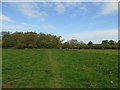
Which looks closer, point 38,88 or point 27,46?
point 38,88

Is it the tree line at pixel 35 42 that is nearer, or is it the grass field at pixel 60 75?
the grass field at pixel 60 75

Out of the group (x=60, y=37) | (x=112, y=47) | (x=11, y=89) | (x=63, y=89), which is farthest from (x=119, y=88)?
(x=60, y=37)

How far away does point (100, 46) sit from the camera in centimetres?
8825

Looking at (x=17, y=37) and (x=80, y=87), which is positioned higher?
(x=17, y=37)

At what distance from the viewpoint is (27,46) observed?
91.2m

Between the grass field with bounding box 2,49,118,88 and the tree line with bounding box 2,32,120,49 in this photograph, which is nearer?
the grass field with bounding box 2,49,118,88

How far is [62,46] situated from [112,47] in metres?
26.7

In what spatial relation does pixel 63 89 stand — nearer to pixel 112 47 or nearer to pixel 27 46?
pixel 112 47

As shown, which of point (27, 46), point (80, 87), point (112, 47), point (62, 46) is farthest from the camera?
point (62, 46)

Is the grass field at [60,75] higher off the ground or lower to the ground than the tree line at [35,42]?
lower

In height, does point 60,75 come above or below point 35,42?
below

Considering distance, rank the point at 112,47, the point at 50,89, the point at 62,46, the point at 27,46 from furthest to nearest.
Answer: the point at 62,46, the point at 27,46, the point at 112,47, the point at 50,89

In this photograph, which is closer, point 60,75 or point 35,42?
point 60,75

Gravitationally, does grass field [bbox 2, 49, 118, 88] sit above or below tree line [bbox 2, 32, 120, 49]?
below
